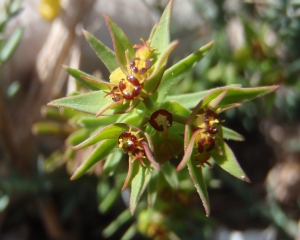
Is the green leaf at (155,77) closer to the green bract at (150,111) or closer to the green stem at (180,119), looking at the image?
the green bract at (150,111)

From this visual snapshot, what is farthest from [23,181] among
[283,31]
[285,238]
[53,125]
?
[283,31]

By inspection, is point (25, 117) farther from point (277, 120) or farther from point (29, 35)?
point (277, 120)

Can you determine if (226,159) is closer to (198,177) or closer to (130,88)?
(198,177)

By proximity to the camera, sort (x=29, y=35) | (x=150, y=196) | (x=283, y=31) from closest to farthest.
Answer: (x=150, y=196), (x=283, y=31), (x=29, y=35)

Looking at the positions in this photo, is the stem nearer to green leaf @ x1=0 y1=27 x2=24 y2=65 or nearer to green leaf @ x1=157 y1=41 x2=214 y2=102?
green leaf @ x1=157 y1=41 x2=214 y2=102

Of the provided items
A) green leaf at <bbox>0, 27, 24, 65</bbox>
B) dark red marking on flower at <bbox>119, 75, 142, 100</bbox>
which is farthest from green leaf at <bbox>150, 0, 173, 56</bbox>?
green leaf at <bbox>0, 27, 24, 65</bbox>

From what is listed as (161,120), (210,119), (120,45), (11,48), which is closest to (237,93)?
(210,119)
